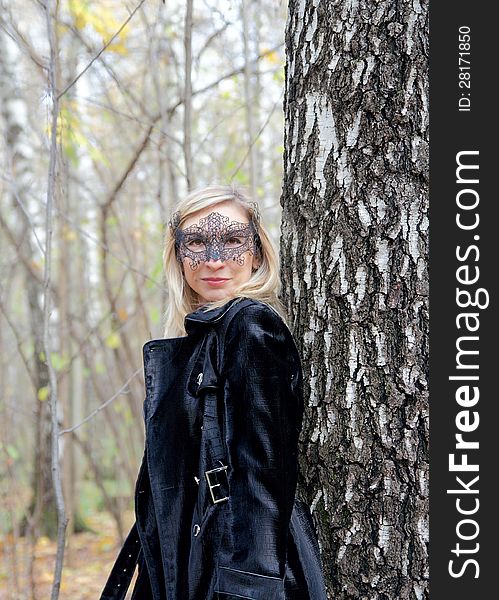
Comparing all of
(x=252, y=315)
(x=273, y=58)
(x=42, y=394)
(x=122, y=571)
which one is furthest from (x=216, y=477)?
(x=273, y=58)

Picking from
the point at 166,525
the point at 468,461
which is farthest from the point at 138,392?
the point at 468,461

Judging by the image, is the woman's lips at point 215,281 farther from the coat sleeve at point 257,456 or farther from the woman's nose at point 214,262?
the coat sleeve at point 257,456

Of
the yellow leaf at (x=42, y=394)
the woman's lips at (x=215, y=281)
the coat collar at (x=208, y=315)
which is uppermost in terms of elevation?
the woman's lips at (x=215, y=281)

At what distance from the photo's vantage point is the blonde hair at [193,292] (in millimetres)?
2227

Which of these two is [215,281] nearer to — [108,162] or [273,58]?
[273,58]

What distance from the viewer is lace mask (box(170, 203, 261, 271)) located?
224cm

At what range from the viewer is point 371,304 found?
6.91ft

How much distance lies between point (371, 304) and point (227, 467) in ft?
2.07

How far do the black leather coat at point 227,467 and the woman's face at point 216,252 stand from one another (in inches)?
7.0

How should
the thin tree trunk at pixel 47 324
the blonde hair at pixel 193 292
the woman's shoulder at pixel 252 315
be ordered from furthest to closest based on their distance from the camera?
the thin tree trunk at pixel 47 324, the blonde hair at pixel 193 292, the woman's shoulder at pixel 252 315

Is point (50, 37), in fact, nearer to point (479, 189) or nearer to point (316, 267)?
point (316, 267)

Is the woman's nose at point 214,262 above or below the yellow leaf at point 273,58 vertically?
below

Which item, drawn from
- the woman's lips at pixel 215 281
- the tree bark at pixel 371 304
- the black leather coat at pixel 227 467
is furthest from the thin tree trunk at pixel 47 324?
the tree bark at pixel 371 304

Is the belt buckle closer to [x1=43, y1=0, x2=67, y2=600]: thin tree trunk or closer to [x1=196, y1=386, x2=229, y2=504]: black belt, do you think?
[x1=196, y1=386, x2=229, y2=504]: black belt
